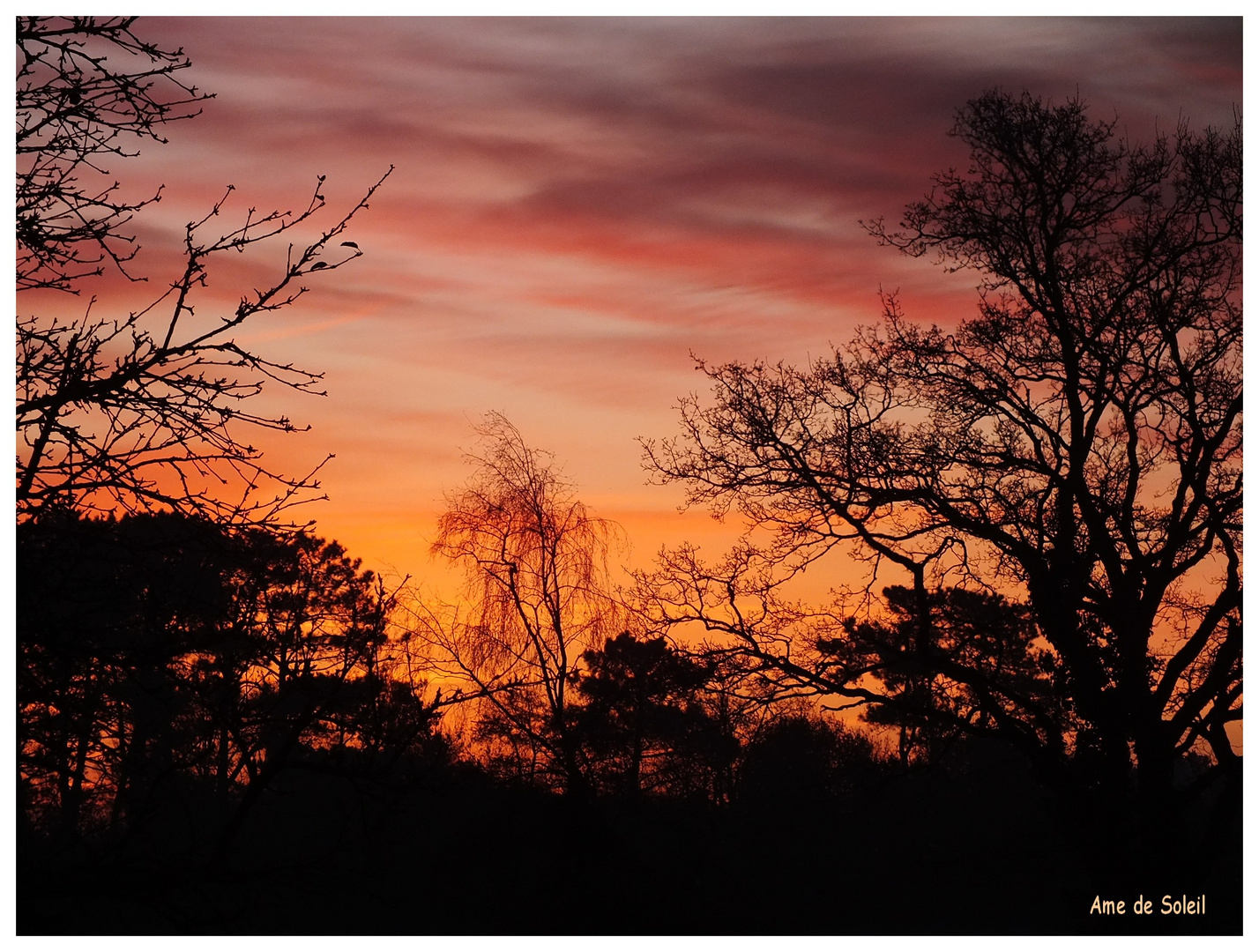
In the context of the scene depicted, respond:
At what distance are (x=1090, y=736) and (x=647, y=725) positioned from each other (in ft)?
33.3

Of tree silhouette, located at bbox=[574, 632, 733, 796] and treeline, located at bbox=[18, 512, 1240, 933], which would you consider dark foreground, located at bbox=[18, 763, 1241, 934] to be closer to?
treeline, located at bbox=[18, 512, 1240, 933]

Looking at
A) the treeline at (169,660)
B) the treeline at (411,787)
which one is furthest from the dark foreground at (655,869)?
the treeline at (169,660)

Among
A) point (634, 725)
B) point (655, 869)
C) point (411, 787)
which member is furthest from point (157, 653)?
point (634, 725)

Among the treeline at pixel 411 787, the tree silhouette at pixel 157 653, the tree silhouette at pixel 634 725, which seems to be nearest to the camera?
the tree silhouette at pixel 157 653

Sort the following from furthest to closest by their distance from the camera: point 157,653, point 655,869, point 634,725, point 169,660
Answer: point 634,725, point 655,869, point 169,660, point 157,653

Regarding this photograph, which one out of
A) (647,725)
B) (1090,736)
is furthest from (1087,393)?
(647,725)

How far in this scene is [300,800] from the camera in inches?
740

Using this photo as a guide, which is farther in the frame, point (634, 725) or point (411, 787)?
Result: point (634, 725)

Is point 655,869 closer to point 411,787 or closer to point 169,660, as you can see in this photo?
point 411,787

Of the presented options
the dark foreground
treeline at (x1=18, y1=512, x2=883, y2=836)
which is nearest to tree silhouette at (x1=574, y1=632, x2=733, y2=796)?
the dark foreground

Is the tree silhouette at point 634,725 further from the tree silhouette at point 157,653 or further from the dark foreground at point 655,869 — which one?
the tree silhouette at point 157,653

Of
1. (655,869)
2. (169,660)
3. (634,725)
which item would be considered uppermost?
(169,660)

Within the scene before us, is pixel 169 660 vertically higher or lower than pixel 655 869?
higher
